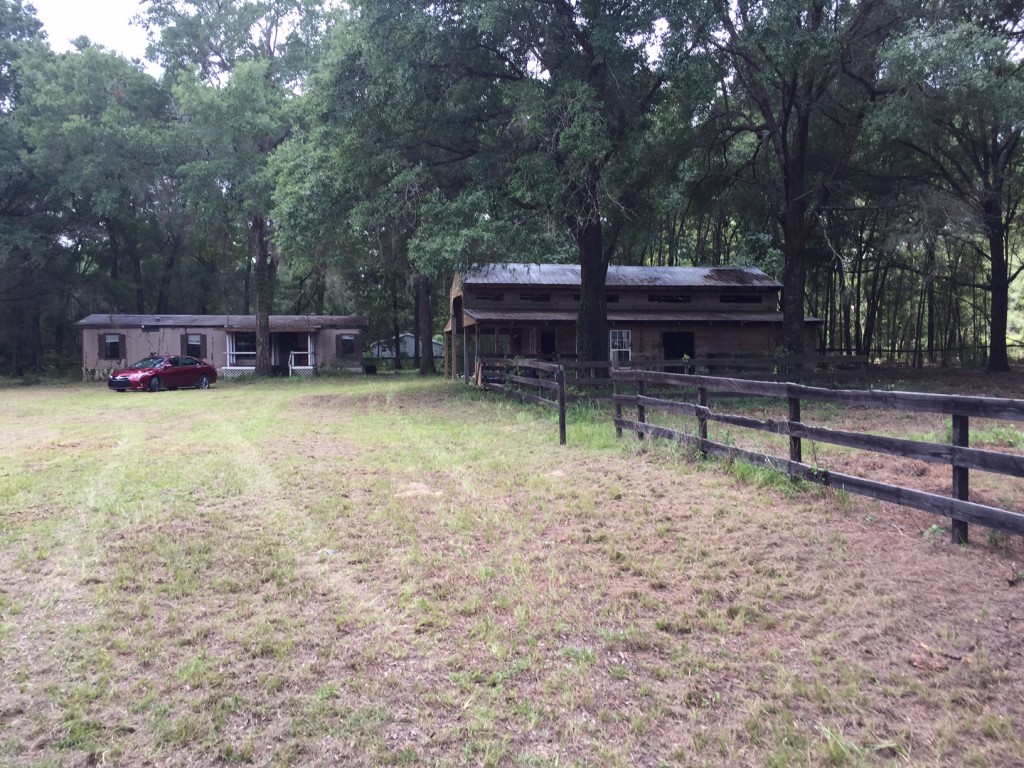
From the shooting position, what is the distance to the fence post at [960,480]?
481 centimetres

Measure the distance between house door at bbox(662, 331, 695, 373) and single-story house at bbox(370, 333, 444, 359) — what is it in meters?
22.5

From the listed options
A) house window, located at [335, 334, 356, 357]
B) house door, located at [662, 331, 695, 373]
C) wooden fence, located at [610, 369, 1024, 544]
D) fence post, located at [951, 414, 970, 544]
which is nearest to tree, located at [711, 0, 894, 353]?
house door, located at [662, 331, 695, 373]

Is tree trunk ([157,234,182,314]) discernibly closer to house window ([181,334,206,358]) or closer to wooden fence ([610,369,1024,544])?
house window ([181,334,206,358])

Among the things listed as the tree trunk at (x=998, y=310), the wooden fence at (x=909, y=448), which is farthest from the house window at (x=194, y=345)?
the tree trunk at (x=998, y=310)

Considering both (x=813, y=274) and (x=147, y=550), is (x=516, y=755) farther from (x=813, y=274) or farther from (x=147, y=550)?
(x=813, y=274)

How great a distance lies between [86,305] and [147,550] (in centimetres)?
3824

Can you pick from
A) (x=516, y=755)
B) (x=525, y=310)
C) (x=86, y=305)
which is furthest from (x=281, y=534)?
(x=86, y=305)

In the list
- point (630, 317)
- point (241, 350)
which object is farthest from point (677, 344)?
point (241, 350)

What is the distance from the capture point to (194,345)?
36.0 metres

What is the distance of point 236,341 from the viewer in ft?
121

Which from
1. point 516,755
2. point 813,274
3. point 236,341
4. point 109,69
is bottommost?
point 516,755

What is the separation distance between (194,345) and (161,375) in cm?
1243

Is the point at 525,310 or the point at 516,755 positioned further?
the point at 525,310

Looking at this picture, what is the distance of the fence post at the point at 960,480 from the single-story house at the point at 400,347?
42.5m
